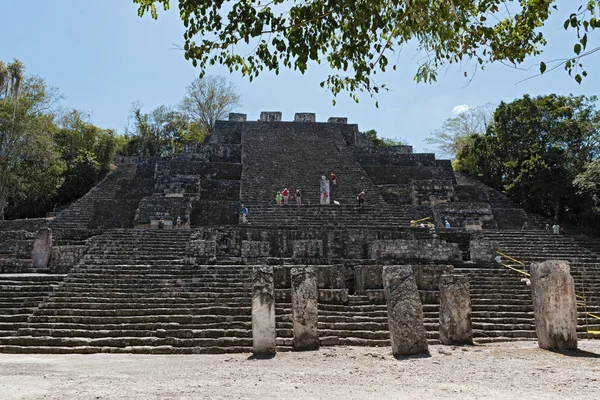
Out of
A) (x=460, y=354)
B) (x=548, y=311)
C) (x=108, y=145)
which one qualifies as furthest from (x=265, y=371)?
(x=108, y=145)

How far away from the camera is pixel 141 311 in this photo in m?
9.07

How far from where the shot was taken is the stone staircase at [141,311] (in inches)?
316

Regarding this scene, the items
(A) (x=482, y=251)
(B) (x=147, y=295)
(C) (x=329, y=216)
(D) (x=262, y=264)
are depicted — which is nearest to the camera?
(B) (x=147, y=295)

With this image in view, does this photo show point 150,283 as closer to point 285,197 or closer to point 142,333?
point 142,333

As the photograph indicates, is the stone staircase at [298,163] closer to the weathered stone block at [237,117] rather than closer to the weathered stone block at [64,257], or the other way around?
the weathered stone block at [237,117]

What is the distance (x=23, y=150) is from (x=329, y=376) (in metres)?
22.7

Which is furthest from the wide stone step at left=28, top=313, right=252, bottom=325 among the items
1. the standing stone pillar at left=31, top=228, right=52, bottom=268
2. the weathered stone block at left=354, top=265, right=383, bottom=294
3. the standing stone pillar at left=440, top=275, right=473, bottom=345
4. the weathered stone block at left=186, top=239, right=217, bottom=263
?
the standing stone pillar at left=31, top=228, right=52, bottom=268

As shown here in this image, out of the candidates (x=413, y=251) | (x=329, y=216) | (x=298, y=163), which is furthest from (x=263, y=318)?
(x=298, y=163)

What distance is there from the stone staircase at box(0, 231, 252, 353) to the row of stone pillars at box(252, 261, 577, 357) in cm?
126

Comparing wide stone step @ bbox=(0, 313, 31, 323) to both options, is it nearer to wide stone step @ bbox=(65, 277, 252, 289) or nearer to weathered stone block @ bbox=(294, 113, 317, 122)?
wide stone step @ bbox=(65, 277, 252, 289)

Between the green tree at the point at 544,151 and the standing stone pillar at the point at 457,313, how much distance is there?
15793 millimetres

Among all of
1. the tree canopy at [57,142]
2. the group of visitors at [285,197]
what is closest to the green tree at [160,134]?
the tree canopy at [57,142]

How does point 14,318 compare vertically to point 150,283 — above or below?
below

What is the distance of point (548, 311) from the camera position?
6297mm
